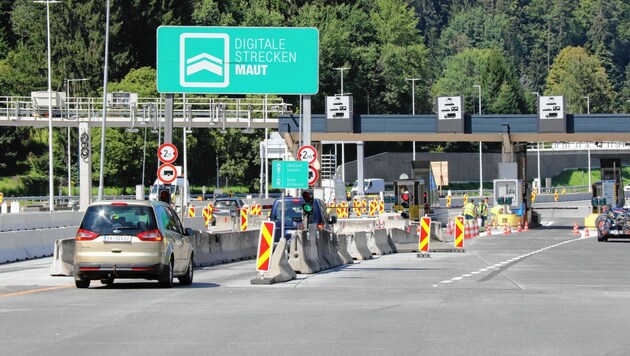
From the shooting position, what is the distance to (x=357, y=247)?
37.9m

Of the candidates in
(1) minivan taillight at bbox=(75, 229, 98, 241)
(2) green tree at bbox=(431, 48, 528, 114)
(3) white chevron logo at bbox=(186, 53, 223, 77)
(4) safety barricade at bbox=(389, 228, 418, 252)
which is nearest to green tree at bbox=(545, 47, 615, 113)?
(2) green tree at bbox=(431, 48, 528, 114)

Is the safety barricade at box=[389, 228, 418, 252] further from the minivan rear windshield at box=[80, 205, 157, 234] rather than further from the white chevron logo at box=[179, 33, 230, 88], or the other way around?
the minivan rear windshield at box=[80, 205, 157, 234]

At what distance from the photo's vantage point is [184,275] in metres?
24.4

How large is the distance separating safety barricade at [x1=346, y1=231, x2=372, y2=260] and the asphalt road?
304 inches

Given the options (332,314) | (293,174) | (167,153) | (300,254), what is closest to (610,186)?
(167,153)

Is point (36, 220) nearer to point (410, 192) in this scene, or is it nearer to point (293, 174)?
point (293, 174)

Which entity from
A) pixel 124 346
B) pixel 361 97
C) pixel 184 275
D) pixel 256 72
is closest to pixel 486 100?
pixel 361 97

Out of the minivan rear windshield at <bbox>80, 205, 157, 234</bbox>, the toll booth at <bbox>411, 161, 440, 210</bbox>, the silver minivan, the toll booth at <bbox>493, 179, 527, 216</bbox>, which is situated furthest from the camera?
the toll booth at <bbox>411, 161, 440, 210</bbox>

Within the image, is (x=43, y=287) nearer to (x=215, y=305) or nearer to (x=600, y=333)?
(x=215, y=305)

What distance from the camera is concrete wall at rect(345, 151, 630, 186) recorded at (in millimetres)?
129125

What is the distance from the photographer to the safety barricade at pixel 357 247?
124 ft

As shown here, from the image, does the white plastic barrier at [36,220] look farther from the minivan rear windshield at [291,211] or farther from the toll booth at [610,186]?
the toll booth at [610,186]

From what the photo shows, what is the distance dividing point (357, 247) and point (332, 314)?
20.2 meters

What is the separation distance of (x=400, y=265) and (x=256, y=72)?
742cm
